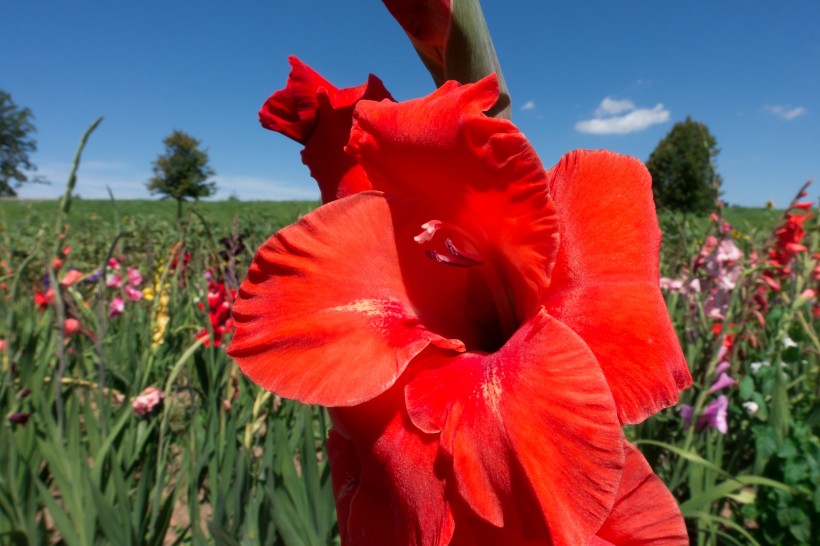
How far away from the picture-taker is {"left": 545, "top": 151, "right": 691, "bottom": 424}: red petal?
1.42ft

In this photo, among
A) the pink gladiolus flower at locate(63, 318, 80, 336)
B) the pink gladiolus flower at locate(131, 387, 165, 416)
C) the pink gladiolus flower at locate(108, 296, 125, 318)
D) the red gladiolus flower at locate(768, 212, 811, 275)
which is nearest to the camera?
the pink gladiolus flower at locate(131, 387, 165, 416)

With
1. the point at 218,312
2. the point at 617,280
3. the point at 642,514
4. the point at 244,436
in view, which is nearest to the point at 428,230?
the point at 617,280

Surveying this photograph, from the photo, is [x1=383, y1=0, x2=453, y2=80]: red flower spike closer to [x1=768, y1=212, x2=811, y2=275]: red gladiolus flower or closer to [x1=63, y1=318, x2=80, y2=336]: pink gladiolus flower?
Result: [x1=63, y1=318, x2=80, y2=336]: pink gladiolus flower

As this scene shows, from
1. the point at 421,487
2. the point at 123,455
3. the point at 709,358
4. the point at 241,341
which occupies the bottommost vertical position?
the point at 123,455

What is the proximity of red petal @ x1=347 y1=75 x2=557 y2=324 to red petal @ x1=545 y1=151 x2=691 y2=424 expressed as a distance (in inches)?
1.4

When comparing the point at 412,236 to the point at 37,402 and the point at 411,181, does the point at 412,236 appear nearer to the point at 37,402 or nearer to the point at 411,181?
the point at 411,181

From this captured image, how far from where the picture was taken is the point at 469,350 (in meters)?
0.58

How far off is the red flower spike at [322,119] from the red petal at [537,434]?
263 millimetres

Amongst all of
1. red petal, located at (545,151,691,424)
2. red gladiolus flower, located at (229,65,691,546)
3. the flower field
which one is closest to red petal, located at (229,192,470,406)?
red gladiolus flower, located at (229,65,691,546)

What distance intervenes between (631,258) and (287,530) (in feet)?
3.60

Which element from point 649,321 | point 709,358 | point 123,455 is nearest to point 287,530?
point 123,455

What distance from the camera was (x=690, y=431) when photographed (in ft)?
5.89

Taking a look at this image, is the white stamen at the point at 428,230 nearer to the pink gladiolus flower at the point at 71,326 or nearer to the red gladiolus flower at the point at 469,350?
the red gladiolus flower at the point at 469,350

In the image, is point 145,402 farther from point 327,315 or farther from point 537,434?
point 537,434
